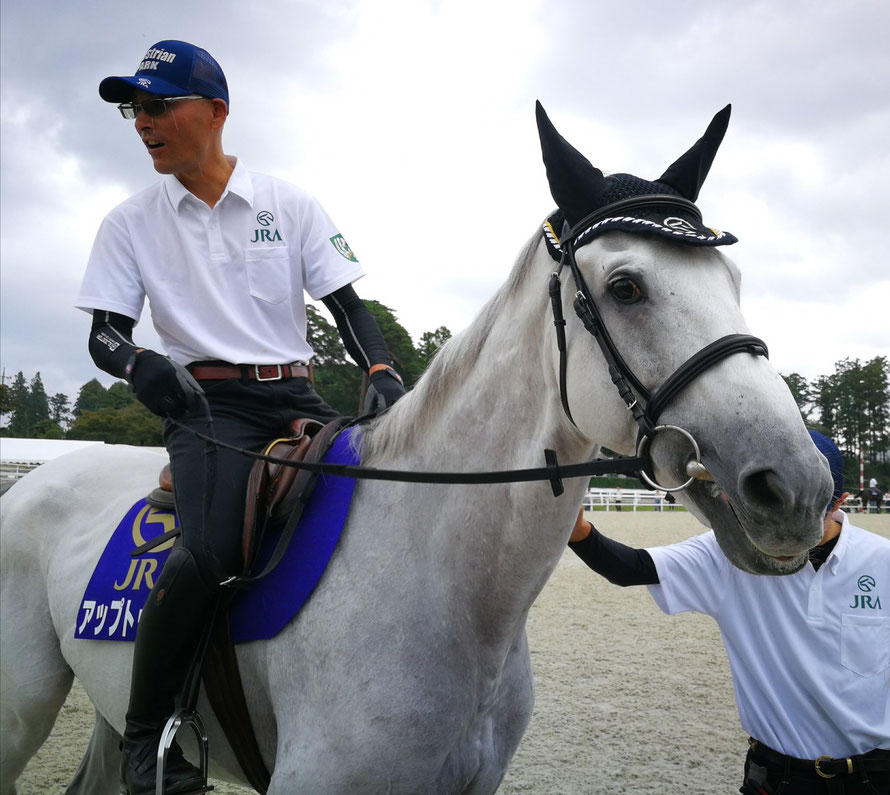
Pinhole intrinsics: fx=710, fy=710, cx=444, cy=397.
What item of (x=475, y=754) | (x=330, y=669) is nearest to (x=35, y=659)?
(x=330, y=669)

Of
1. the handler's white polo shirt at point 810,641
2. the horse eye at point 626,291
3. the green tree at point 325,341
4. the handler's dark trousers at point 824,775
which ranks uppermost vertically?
the green tree at point 325,341

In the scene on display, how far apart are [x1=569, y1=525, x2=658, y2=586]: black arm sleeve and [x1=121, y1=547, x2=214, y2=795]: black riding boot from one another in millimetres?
1675

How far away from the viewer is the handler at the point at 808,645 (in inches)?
122

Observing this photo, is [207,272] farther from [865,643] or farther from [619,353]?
[865,643]

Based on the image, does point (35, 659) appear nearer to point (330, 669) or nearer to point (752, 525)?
point (330, 669)

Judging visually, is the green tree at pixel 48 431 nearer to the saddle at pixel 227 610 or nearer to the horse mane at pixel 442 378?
the saddle at pixel 227 610

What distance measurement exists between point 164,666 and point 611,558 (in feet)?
6.45

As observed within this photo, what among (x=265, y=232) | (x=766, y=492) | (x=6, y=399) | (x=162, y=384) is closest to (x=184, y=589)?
(x=162, y=384)

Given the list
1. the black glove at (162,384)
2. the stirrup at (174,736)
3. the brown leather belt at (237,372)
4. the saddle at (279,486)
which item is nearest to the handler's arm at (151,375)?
the black glove at (162,384)

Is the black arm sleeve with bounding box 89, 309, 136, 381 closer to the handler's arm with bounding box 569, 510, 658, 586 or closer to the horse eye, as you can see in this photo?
the horse eye

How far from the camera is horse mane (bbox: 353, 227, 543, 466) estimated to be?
7.91 feet

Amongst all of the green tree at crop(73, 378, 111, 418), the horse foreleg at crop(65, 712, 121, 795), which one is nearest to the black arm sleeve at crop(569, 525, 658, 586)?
the horse foreleg at crop(65, 712, 121, 795)

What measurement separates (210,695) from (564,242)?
1.95 metres

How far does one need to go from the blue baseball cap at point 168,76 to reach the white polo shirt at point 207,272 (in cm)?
33
